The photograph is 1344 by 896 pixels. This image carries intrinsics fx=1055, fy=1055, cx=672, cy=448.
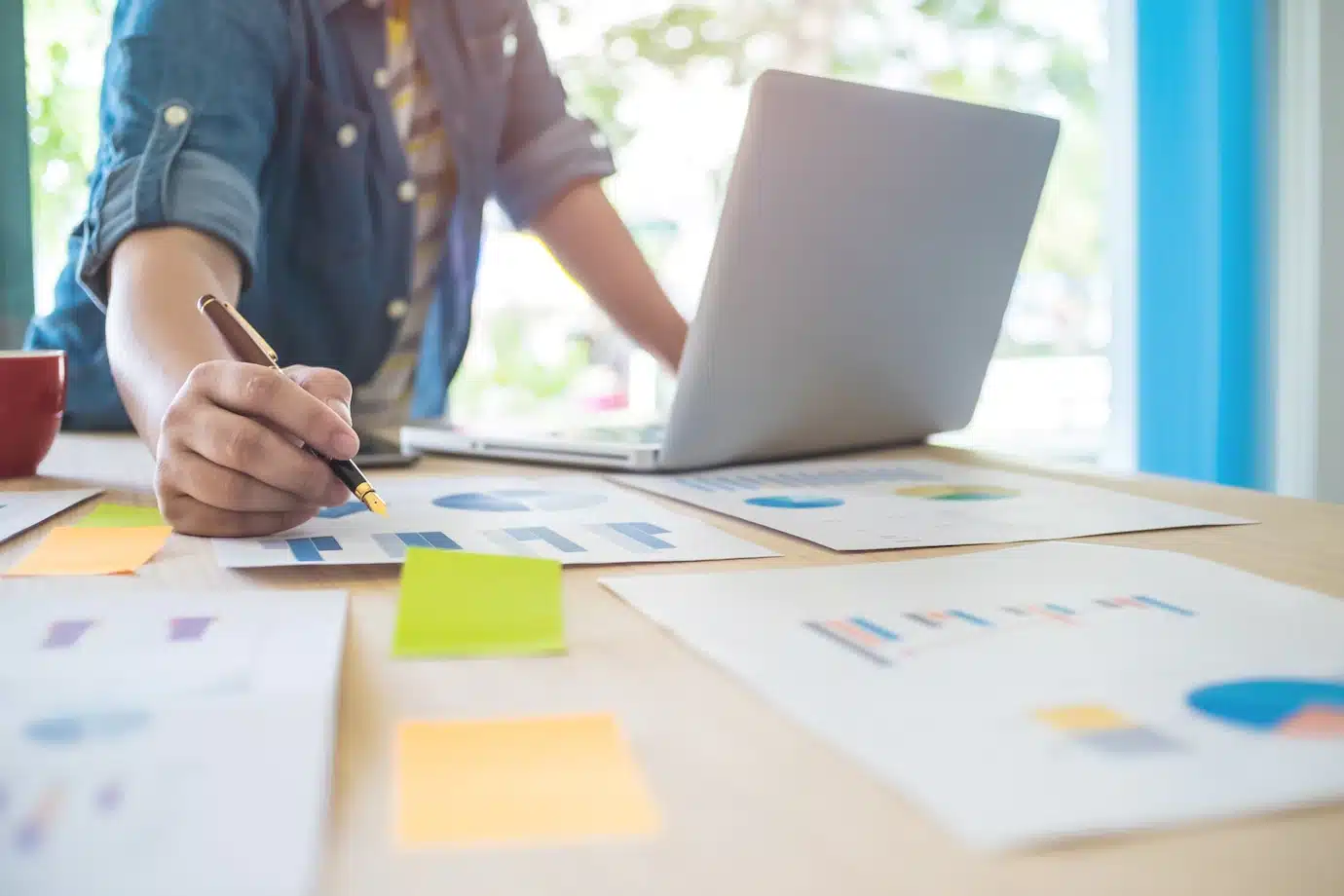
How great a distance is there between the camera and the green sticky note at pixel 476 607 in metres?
0.36

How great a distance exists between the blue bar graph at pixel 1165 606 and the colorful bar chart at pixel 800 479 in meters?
0.33

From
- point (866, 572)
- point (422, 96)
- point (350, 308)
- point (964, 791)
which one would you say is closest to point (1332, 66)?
point (422, 96)

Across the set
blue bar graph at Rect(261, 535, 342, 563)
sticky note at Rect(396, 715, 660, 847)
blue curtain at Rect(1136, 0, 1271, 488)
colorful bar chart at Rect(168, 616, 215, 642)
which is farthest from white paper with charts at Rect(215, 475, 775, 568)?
blue curtain at Rect(1136, 0, 1271, 488)

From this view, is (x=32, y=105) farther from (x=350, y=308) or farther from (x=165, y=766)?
(x=165, y=766)

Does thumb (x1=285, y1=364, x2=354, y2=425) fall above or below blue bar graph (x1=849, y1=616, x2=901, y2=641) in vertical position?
above

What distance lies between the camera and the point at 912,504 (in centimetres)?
67

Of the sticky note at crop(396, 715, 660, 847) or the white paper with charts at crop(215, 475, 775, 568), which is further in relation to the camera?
the white paper with charts at crop(215, 475, 775, 568)

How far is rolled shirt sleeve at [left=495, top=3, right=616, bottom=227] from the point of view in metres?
1.33

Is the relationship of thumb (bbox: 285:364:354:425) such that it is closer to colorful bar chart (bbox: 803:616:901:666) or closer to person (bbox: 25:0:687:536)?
person (bbox: 25:0:687:536)

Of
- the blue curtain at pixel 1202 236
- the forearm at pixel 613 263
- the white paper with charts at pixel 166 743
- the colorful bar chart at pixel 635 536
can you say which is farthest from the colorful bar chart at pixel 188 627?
the blue curtain at pixel 1202 236

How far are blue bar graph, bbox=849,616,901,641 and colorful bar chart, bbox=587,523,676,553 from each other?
0.15 meters

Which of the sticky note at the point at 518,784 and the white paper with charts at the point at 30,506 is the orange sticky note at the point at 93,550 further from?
the sticky note at the point at 518,784

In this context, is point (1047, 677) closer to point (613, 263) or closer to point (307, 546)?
point (307, 546)

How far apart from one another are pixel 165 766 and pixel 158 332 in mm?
522
